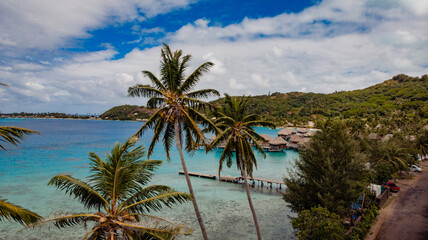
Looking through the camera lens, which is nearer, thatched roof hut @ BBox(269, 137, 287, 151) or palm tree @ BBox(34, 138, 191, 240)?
palm tree @ BBox(34, 138, 191, 240)

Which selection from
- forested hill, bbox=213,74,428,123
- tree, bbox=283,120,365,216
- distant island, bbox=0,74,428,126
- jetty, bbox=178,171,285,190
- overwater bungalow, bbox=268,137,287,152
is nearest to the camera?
tree, bbox=283,120,365,216

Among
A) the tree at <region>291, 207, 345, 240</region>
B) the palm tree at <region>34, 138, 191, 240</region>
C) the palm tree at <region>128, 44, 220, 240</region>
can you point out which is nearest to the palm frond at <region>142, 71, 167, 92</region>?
the palm tree at <region>128, 44, 220, 240</region>

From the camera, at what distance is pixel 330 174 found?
14.2 meters

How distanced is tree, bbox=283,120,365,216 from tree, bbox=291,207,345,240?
1690mm

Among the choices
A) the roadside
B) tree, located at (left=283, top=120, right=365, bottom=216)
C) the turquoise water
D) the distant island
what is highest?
the distant island

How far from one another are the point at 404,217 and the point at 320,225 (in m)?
11.8

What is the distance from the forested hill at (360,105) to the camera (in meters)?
108

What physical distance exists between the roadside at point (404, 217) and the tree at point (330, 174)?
3.91 m

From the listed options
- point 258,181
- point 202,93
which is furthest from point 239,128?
point 258,181

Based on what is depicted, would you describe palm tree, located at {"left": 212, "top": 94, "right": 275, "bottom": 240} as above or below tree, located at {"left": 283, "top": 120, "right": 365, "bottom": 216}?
above

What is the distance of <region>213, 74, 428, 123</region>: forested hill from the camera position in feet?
354

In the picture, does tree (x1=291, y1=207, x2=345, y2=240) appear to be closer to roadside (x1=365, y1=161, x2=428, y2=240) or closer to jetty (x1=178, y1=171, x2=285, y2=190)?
roadside (x1=365, y1=161, x2=428, y2=240)

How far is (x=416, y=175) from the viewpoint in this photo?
3266 cm

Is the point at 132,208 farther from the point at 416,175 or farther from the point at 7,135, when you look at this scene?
the point at 416,175
